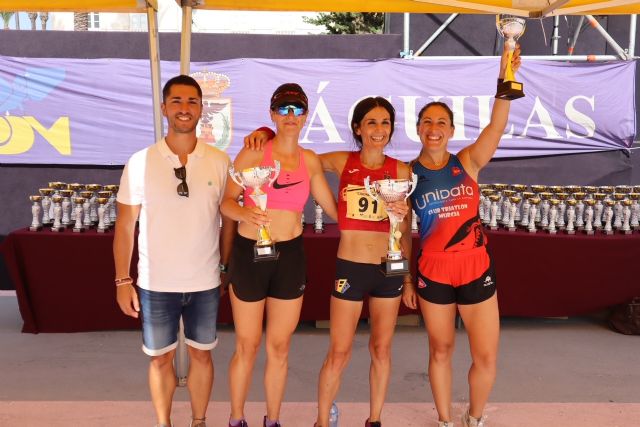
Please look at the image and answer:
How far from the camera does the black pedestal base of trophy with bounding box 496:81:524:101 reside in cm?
274

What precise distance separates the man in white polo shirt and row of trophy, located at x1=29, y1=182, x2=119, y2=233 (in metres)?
2.11

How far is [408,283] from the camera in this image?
9.84 ft

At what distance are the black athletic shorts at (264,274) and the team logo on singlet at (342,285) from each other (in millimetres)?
169

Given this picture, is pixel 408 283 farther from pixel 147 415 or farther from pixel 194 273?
pixel 147 415

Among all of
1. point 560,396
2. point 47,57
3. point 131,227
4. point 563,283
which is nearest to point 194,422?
point 131,227

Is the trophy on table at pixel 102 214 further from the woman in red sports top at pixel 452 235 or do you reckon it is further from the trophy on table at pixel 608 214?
the trophy on table at pixel 608 214

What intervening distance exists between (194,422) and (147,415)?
484 mm

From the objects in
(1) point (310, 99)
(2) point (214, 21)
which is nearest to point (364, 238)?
(1) point (310, 99)

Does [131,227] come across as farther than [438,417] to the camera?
No

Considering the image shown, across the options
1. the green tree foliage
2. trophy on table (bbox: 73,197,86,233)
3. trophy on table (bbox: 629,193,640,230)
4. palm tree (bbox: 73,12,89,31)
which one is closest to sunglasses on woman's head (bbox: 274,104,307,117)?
trophy on table (bbox: 73,197,86,233)

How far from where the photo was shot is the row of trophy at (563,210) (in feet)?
15.6

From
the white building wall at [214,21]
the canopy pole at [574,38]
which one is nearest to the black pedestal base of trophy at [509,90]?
the canopy pole at [574,38]

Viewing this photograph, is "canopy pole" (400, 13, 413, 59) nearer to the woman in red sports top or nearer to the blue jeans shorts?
the woman in red sports top

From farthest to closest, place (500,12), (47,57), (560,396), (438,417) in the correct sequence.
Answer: (47,57)
(560,396)
(500,12)
(438,417)
